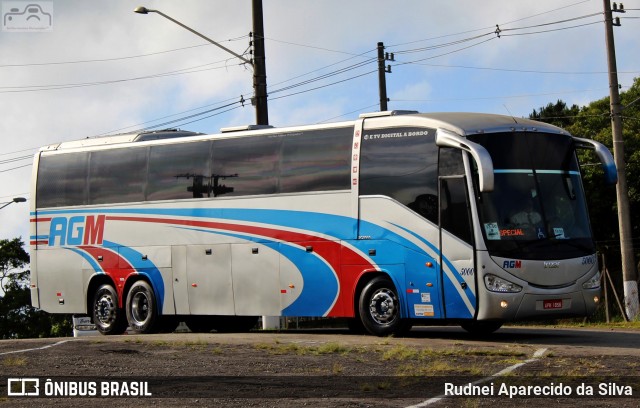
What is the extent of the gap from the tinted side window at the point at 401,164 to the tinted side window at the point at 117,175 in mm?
5772

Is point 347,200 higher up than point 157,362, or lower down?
higher up

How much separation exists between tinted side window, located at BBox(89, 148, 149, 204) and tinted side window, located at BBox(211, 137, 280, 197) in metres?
2.03

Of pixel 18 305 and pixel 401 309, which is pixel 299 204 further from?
pixel 18 305

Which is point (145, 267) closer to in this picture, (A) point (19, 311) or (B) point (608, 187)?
(B) point (608, 187)

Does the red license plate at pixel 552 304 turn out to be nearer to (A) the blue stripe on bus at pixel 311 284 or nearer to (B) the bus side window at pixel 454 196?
(B) the bus side window at pixel 454 196

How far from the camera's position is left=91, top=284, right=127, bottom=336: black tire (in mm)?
25245

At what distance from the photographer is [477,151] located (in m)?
18.6

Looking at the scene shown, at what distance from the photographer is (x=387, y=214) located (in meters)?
20.5

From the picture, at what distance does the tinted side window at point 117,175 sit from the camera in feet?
81.0

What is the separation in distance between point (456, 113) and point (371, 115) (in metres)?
1.62

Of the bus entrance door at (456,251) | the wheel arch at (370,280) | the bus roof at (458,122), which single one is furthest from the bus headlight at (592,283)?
the wheel arch at (370,280)

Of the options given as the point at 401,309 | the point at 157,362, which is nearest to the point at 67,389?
the point at 157,362

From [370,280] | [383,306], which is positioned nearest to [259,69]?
[370,280]

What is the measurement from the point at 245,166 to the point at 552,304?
6584 millimetres
